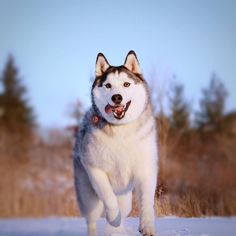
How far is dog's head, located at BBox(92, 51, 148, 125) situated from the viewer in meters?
3.63

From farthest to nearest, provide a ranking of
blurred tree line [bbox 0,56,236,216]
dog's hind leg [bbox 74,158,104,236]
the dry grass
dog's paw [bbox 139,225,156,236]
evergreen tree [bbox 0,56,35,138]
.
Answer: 1. evergreen tree [bbox 0,56,35,138]
2. blurred tree line [bbox 0,56,236,216]
3. the dry grass
4. dog's hind leg [bbox 74,158,104,236]
5. dog's paw [bbox 139,225,156,236]

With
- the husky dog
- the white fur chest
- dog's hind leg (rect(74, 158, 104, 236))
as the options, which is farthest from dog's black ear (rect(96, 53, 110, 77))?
dog's hind leg (rect(74, 158, 104, 236))

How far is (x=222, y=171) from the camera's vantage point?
13.8m

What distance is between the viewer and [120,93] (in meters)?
3.58

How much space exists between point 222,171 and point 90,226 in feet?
34.6

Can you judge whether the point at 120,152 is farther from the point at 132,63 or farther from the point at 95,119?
the point at 132,63

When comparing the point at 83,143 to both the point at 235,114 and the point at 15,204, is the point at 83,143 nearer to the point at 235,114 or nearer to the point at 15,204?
the point at 15,204

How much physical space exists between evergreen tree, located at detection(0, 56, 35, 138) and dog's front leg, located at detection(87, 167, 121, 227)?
29.3 ft

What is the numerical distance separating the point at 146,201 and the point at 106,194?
324 mm

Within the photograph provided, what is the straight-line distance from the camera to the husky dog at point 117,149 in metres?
3.57

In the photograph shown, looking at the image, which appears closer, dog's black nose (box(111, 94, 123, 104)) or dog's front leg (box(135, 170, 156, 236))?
dog's front leg (box(135, 170, 156, 236))

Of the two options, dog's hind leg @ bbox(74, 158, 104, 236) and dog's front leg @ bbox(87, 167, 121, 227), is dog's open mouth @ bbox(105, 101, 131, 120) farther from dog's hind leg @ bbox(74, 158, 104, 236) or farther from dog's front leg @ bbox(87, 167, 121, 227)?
dog's hind leg @ bbox(74, 158, 104, 236)

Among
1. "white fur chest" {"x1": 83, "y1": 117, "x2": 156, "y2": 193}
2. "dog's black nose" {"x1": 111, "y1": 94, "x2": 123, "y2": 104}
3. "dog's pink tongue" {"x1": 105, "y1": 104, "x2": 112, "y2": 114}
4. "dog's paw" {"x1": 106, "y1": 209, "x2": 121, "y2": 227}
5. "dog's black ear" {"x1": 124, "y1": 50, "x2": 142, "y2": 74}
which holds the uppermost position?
"dog's black ear" {"x1": 124, "y1": 50, "x2": 142, "y2": 74}

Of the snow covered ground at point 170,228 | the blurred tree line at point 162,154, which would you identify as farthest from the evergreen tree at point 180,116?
the snow covered ground at point 170,228
